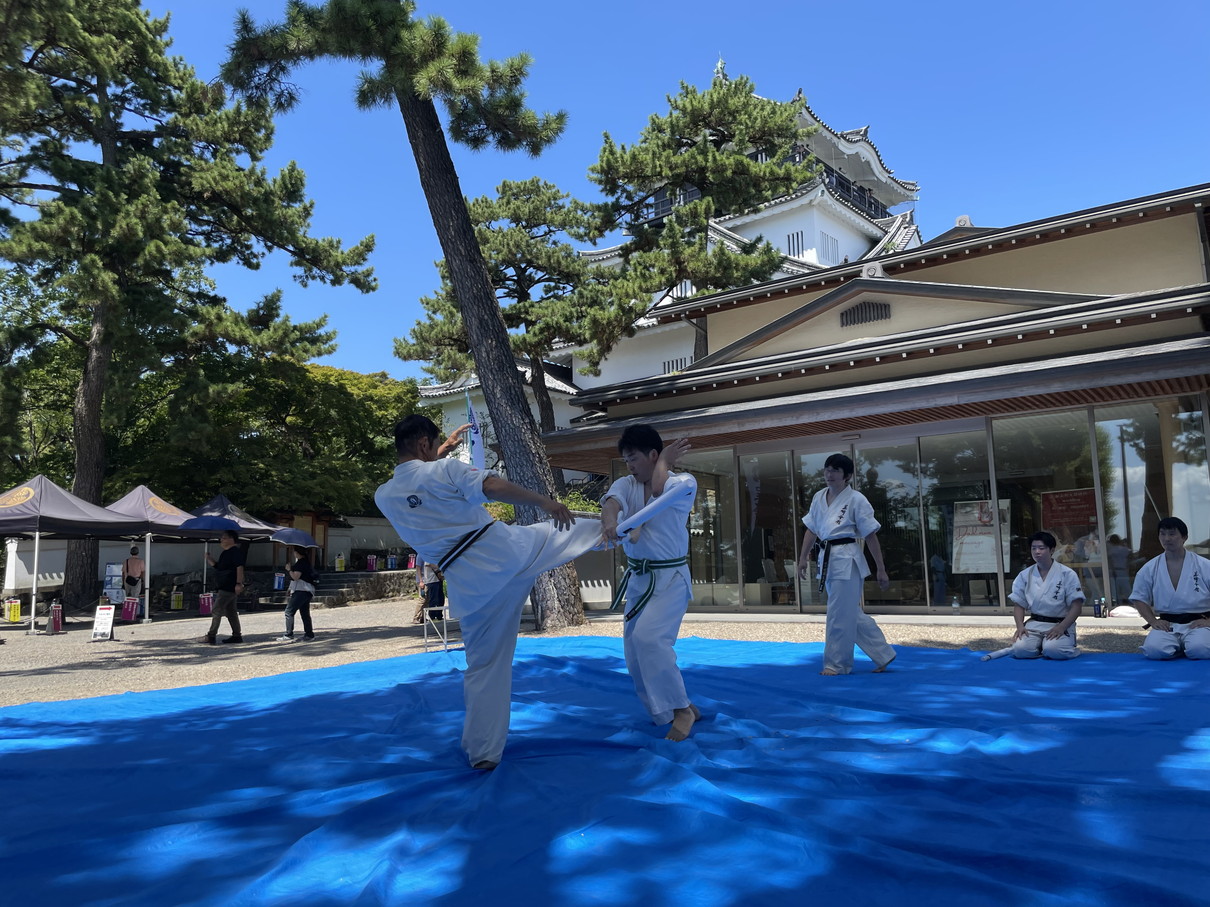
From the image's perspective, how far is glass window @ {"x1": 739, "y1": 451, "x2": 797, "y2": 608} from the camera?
43.6ft

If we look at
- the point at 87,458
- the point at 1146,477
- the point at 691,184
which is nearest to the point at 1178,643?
the point at 1146,477

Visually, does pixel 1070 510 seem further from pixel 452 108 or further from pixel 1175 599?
pixel 452 108

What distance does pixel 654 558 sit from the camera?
462 centimetres

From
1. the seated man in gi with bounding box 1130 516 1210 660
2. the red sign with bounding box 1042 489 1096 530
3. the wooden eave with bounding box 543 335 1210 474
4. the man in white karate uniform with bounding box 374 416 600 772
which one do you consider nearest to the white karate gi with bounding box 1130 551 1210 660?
the seated man in gi with bounding box 1130 516 1210 660

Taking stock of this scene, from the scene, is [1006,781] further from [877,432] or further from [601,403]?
[601,403]

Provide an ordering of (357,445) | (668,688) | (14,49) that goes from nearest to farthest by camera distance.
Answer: (668,688) < (14,49) < (357,445)

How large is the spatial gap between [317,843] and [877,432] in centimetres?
1128

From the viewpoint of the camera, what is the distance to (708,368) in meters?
15.3

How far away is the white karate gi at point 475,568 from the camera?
12.7ft

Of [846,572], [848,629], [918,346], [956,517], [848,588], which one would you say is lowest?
[848,629]

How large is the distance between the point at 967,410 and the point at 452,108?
28.0 feet

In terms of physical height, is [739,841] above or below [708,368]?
below

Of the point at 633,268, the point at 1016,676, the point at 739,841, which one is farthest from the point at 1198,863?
the point at 633,268

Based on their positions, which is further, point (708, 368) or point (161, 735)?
point (708, 368)
